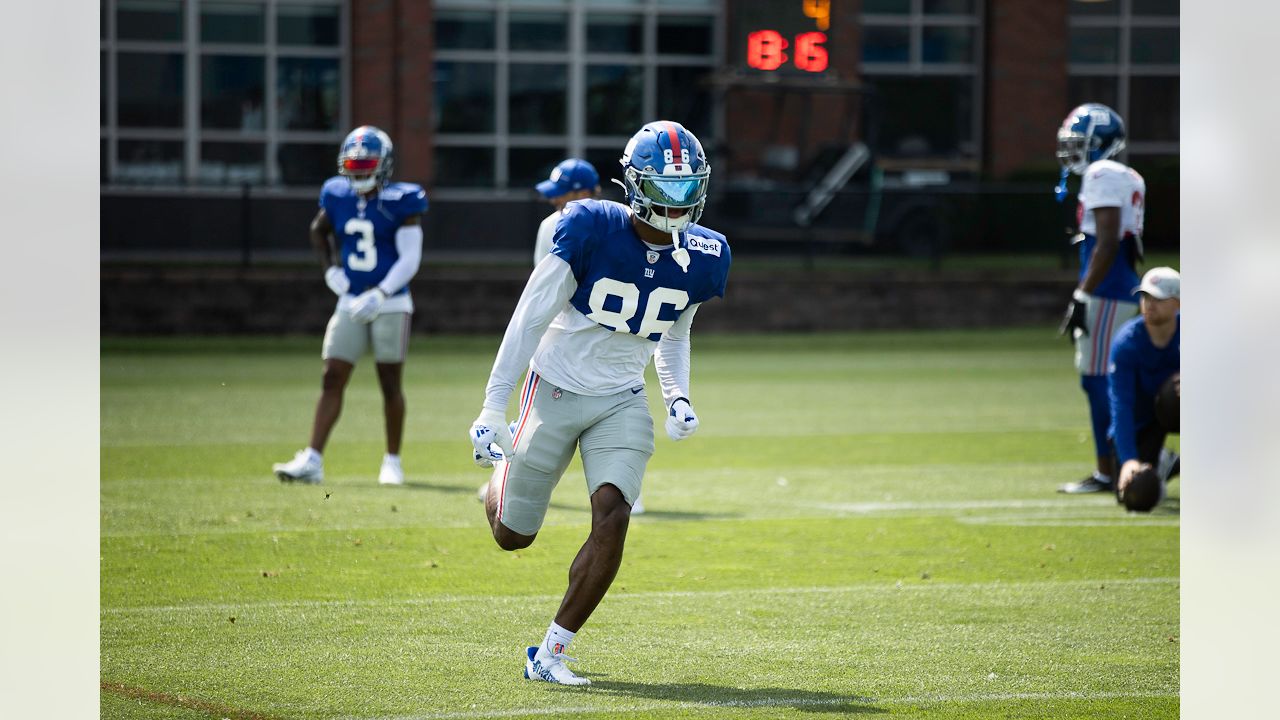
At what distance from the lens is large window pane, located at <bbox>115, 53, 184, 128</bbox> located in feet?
86.9

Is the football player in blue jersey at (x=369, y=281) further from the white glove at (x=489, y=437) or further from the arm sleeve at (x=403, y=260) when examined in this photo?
the white glove at (x=489, y=437)

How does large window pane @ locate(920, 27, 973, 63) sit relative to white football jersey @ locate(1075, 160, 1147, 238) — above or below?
above

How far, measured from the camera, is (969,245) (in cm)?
2252

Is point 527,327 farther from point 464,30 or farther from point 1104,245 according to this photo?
point 464,30

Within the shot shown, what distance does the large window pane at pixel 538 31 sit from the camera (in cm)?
2812

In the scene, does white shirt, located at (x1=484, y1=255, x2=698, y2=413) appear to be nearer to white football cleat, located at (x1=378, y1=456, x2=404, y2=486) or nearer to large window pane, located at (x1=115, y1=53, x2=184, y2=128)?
white football cleat, located at (x1=378, y1=456, x2=404, y2=486)

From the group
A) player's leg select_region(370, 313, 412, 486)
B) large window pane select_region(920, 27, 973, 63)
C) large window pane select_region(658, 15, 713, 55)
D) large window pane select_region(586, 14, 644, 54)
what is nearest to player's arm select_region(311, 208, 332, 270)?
player's leg select_region(370, 313, 412, 486)

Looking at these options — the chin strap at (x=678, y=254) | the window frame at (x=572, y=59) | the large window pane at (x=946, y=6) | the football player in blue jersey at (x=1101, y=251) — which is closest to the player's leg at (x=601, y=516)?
the chin strap at (x=678, y=254)

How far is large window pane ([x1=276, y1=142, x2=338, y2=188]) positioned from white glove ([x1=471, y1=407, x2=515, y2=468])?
75.2 ft

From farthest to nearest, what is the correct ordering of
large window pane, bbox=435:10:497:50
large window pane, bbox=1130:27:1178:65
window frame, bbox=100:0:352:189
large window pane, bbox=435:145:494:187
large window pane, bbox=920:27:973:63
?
large window pane, bbox=1130:27:1178:65 < large window pane, bbox=920:27:973:63 < large window pane, bbox=435:145:494:187 < large window pane, bbox=435:10:497:50 < window frame, bbox=100:0:352:189
